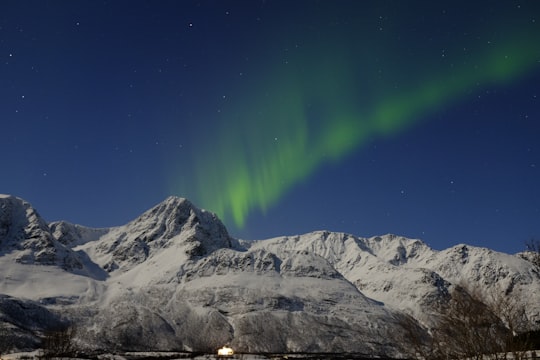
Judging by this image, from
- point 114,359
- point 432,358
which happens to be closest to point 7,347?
point 114,359

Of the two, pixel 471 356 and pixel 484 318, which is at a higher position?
pixel 484 318

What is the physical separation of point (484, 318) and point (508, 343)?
5318 millimetres

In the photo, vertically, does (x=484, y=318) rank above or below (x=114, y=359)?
below

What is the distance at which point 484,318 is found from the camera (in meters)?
39.5

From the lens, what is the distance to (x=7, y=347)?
19812 centimetres

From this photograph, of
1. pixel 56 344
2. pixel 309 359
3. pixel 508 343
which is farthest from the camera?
pixel 309 359

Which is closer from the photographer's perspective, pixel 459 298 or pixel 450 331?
pixel 459 298

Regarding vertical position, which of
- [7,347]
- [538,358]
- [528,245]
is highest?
[7,347]

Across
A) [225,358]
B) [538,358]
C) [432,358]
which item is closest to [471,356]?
[432,358]

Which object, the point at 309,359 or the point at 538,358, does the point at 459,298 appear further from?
the point at 309,359

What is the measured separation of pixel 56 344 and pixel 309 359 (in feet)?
277

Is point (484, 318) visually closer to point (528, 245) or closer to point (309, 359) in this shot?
point (528, 245)

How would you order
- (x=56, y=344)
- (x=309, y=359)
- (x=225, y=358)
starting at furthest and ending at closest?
(x=309, y=359) < (x=56, y=344) < (x=225, y=358)

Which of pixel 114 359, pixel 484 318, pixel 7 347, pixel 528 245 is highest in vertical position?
pixel 7 347
